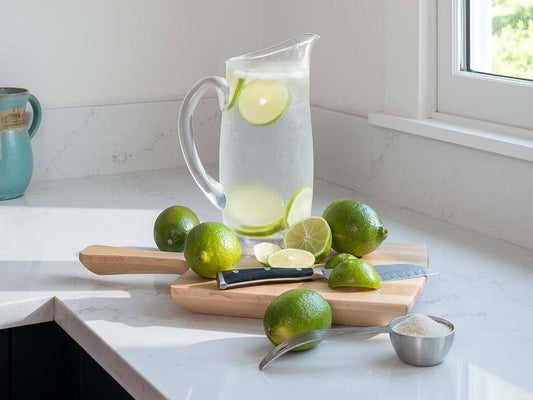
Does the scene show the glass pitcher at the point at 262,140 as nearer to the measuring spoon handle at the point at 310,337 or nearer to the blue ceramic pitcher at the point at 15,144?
the measuring spoon handle at the point at 310,337

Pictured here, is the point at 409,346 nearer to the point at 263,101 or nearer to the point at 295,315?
the point at 295,315

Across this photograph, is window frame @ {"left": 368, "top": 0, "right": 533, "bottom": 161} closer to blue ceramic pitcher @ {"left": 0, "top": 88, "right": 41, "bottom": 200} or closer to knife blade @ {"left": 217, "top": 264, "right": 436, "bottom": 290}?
knife blade @ {"left": 217, "top": 264, "right": 436, "bottom": 290}

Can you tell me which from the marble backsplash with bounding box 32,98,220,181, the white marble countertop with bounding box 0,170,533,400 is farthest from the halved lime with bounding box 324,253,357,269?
the marble backsplash with bounding box 32,98,220,181

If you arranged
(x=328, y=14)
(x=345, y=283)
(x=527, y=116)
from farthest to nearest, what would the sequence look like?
(x=328, y=14), (x=527, y=116), (x=345, y=283)

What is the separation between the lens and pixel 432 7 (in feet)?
5.13

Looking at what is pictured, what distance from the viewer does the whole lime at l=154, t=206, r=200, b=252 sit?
126cm

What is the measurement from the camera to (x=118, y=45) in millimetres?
1906

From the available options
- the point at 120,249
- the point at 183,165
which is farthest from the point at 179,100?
the point at 120,249

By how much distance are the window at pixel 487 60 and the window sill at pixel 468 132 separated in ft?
0.04

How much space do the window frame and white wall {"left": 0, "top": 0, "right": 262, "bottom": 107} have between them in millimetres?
505

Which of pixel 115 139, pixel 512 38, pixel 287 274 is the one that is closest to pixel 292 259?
pixel 287 274

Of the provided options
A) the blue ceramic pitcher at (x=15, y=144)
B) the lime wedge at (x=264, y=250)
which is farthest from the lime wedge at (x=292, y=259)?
the blue ceramic pitcher at (x=15, y=144)

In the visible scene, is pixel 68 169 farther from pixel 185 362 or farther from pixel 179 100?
pixel 185 362

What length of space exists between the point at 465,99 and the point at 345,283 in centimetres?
59
